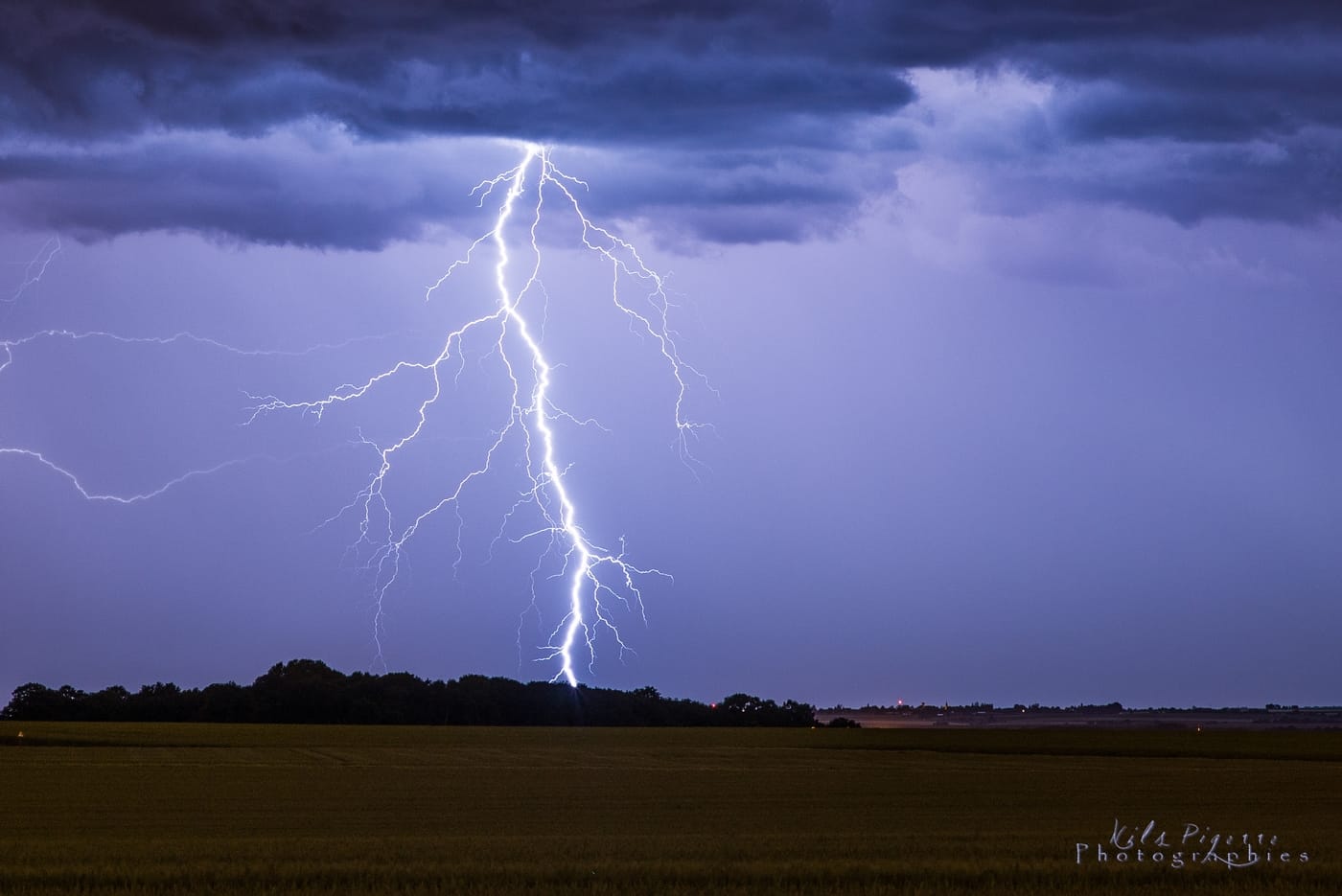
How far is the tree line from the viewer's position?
93.7 meters

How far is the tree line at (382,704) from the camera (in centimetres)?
9369

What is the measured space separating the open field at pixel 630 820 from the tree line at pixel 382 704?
41682 millimetres

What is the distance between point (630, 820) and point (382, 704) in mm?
75249

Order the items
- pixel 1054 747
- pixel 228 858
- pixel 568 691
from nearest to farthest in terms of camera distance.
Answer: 1. pixel 228 858
2. pixel 1054 747
3. pixel 568 691

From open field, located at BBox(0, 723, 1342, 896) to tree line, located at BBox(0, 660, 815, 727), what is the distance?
41682 mm

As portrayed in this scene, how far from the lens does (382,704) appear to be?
313 feet

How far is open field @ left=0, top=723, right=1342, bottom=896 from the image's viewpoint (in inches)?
598

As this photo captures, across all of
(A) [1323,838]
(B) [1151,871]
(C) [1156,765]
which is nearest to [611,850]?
(B) [1151,871]

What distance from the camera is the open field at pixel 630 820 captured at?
49.8ft

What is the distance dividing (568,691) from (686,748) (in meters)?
46.6

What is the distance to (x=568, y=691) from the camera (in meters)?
103

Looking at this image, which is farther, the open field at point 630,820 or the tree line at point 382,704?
the tree line at point 382,704

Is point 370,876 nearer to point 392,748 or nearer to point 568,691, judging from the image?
point 392,748

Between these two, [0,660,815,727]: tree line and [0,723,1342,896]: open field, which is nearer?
[0,723,1342,896]: open field
